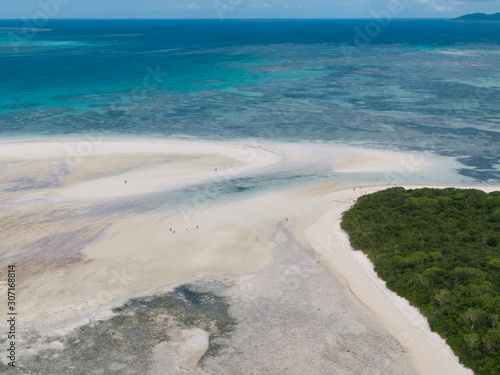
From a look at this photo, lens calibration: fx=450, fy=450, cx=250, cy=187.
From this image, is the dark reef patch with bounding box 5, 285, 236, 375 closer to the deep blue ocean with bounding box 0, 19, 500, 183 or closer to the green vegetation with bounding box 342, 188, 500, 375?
the green vegetation with bounding box 342, 188, 500, 375

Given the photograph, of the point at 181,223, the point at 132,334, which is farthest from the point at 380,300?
the point at 181,223

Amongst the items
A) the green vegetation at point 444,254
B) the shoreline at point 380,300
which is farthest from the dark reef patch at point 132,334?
the green vegetation at point 444,254

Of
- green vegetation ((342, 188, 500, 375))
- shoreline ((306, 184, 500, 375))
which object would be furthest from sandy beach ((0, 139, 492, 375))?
green vegetation ((342, 188, 500, 375))

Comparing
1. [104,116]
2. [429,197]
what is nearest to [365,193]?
[429,197]

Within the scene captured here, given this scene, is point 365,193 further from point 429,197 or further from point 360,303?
point 360,303

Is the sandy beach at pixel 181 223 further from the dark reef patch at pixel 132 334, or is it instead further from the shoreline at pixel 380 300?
the dark reef patch at pixel 132 334

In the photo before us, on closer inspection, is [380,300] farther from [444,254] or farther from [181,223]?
[181,223]

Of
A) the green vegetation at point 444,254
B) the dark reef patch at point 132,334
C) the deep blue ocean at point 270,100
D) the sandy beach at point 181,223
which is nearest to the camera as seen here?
the dark reef patch at point 132,334
